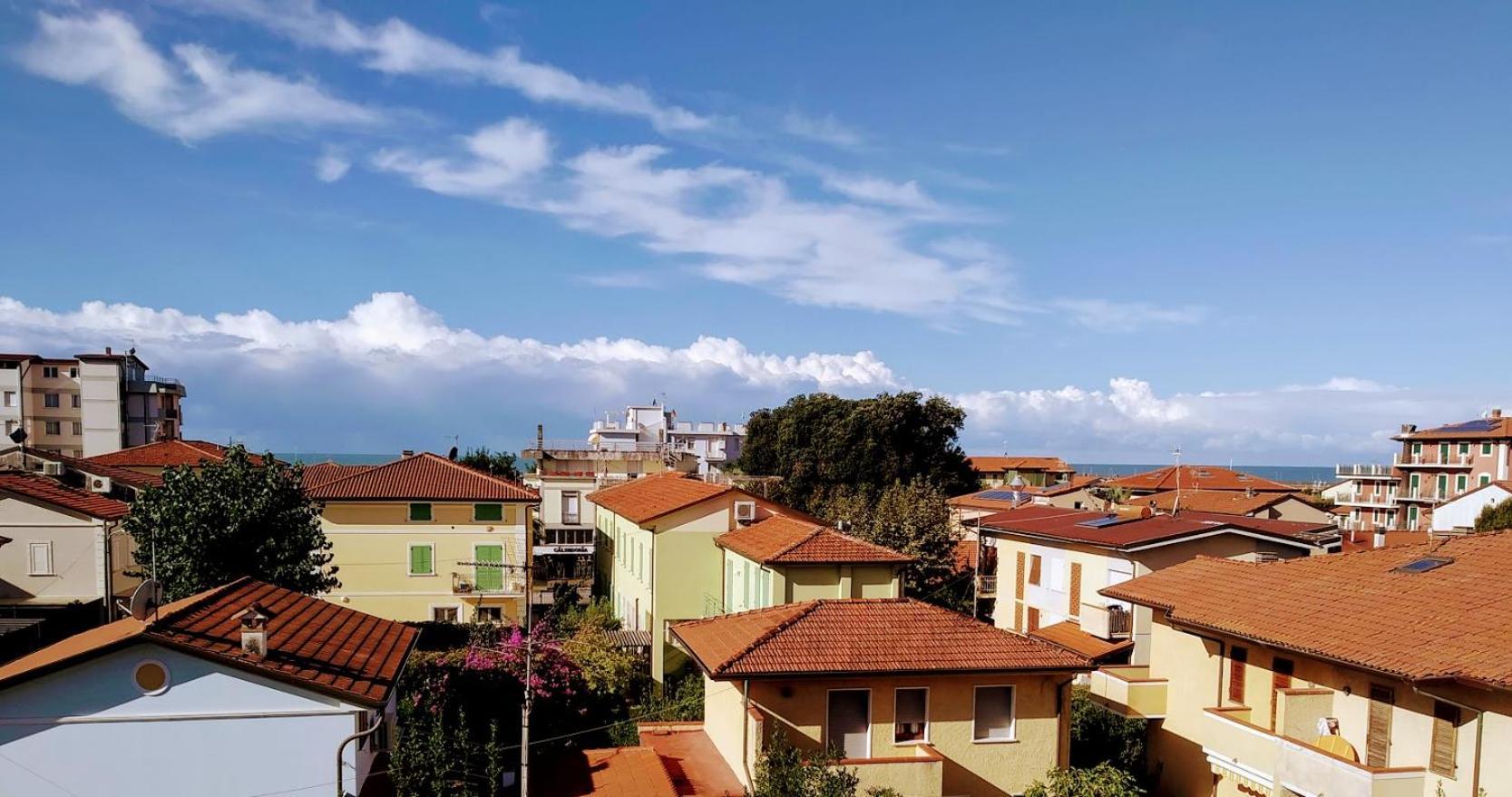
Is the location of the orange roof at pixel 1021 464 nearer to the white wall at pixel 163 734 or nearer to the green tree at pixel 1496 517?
the green tree at pixel 1496 517

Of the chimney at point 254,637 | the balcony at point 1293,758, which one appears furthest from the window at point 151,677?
the balcony at point 1293,758

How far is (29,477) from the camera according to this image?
33.0m

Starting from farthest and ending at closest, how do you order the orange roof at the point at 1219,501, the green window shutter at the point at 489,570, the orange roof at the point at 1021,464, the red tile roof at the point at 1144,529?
the orange roof at the point at 1021,464 → the orange roof at the point at 1219,501 → the green window shutter at the point at 489,570 → the red tile roof at the point at 1144,529

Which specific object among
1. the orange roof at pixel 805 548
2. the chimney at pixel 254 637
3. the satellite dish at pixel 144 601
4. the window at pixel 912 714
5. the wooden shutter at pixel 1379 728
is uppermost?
the satellite dish at pixel 144 601

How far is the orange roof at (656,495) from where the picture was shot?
30906mm

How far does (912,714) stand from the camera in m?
16.5

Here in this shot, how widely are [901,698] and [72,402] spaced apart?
83416 millimetres

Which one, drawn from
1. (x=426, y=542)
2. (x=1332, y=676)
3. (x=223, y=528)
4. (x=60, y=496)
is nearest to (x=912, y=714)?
(x=1332, y=676)

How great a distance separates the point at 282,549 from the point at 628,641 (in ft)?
37.7

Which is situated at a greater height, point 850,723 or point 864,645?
point 864,645

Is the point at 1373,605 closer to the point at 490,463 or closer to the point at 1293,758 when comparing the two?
the point at 1293,758

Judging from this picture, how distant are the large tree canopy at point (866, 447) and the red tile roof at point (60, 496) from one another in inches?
1554

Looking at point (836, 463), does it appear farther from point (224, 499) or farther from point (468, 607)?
point (224, 499)

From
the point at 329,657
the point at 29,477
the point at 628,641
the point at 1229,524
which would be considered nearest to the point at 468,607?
the point at 628,641
